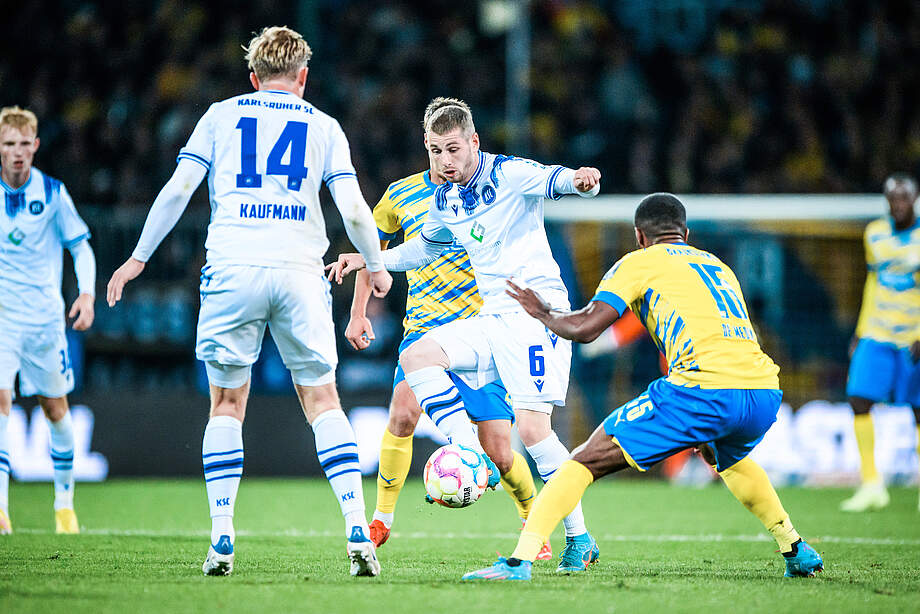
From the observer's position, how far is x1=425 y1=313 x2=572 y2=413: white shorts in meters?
5.75

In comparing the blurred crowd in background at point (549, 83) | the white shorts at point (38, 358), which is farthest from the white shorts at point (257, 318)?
the blurred crowd in background at point (549, 83)

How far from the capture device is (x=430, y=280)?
21.9ft

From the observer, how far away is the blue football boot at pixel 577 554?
558 centimetres

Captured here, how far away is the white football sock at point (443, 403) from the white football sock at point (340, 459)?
0.67 m

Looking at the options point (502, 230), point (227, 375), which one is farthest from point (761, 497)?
point (227, 375)

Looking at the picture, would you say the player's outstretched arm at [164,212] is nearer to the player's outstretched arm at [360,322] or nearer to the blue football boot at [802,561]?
the player's outstretched arm at [360,322]

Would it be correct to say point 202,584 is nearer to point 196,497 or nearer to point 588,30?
point 196,497

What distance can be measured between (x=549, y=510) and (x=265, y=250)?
5.49ft

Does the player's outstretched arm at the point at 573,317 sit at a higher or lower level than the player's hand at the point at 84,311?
higher

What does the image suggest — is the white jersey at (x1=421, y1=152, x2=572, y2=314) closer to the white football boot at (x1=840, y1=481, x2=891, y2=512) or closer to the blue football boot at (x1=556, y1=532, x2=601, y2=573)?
the blue football boot at (x1=556, y1=532, x2=601, y2=573)

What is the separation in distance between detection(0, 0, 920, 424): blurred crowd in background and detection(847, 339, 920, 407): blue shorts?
4477mm

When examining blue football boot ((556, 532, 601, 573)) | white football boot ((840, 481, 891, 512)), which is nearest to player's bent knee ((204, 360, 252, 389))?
blue football boot ((556, 532, 601, 573))

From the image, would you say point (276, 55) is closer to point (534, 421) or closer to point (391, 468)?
point (534, 421)

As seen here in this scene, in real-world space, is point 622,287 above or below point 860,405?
above
